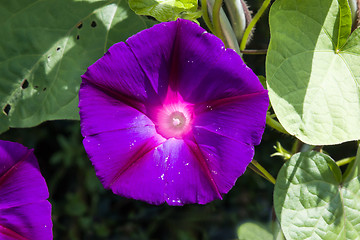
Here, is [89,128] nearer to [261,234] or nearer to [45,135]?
[261,234]

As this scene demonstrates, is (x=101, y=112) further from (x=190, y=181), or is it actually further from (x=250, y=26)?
(x=250, y=26)

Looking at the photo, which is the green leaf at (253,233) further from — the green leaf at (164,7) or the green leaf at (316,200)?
the green leaf at (164,7)

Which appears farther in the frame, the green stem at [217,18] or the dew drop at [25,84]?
the dew drop at [25,84]

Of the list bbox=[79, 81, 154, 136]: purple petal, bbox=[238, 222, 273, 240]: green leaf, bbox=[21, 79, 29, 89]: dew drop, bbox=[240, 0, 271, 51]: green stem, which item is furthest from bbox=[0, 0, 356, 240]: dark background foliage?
bbox=[79, 81, 154, 136]: purple petal


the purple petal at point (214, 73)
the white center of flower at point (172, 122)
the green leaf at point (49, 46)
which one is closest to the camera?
the purple petal at point (214, 73)

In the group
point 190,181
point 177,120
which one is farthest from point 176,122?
point 190,181

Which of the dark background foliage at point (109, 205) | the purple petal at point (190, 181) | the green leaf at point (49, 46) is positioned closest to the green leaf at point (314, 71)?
the purple petal at point (190, 181)

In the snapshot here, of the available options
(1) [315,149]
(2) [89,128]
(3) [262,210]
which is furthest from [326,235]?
(3) [262,210]
